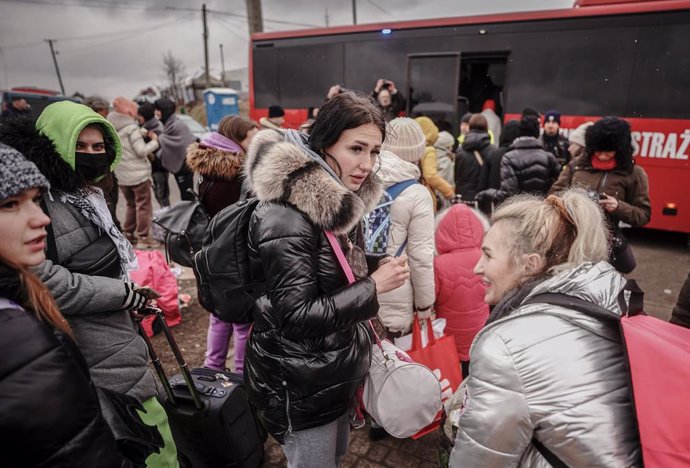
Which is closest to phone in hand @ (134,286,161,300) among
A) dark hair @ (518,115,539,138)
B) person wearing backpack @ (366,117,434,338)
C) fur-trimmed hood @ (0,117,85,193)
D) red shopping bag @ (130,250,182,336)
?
fur-trimmed hood @ (0,117,85,193)

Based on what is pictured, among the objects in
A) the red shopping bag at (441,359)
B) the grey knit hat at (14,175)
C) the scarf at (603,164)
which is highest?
the grey knit hat at (14,175)

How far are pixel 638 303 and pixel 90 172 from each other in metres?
2.22

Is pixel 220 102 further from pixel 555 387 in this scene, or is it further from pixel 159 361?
pixel 555 387

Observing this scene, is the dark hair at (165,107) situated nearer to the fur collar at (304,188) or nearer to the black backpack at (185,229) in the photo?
the black backpack at (185,229)

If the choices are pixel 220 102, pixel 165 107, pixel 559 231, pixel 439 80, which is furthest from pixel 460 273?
pixel 220 102

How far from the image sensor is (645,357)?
997 millimetres

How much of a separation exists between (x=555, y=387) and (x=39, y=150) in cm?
205

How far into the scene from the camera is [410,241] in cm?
258

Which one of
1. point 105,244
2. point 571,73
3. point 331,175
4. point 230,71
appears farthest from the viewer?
point 230,71

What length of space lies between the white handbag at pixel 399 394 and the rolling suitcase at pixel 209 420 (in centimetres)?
82

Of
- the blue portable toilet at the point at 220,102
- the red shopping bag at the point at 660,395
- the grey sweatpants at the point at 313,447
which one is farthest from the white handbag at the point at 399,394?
the blue portable toilet at the point at 220,102

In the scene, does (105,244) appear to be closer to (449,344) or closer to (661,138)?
(449,344)

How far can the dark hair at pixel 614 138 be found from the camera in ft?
10.4

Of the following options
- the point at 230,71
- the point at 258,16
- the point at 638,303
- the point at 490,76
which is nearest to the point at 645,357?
the point at 638,303
